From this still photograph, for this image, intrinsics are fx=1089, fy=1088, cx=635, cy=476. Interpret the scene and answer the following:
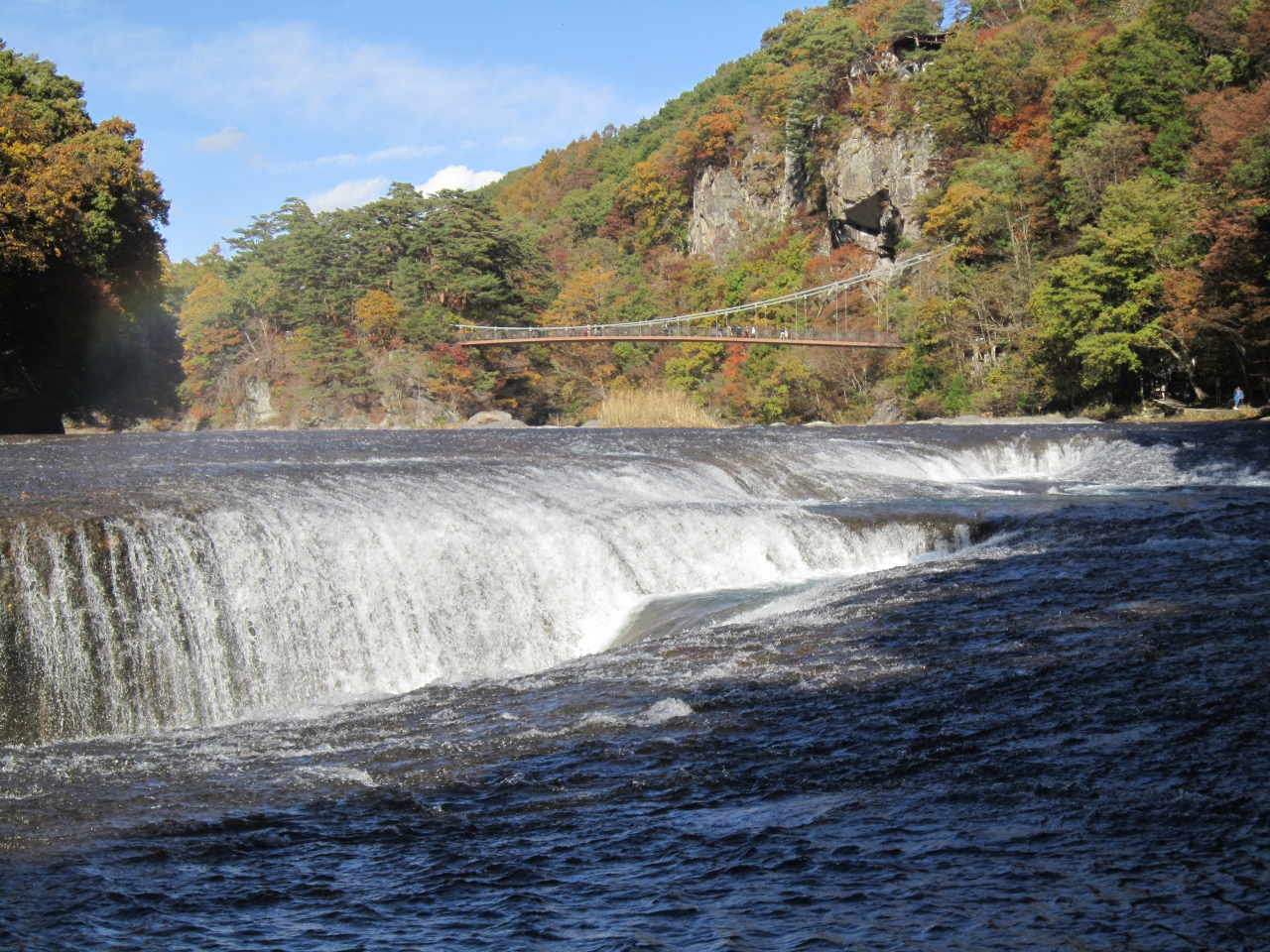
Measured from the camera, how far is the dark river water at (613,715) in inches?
185

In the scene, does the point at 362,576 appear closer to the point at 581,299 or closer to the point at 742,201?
the point at 581,299

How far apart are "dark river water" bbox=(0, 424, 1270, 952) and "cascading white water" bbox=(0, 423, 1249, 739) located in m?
0.04

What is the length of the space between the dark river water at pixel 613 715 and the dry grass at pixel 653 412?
27.2m

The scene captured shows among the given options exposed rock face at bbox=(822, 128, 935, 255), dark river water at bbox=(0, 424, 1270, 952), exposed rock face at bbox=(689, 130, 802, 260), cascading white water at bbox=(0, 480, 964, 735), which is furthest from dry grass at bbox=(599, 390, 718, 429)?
cascading white water at bbox=(0, 480, 964, 735)

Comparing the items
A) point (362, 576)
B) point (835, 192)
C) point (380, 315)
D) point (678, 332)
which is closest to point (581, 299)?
point (678, 332)

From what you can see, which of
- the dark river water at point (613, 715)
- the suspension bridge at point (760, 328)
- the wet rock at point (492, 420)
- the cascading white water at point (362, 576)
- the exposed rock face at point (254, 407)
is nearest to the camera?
the dark river water at point (613, 715)

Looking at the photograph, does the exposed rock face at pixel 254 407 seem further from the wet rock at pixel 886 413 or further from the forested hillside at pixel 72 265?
the wet rock at pixel 886 413

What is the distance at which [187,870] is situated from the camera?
528cm

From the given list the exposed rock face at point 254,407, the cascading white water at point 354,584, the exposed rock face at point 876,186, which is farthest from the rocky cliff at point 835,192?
the cascading white water at point 354,584

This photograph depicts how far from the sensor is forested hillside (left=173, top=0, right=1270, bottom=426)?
104 feet

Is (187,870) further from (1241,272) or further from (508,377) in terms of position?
(508,377)

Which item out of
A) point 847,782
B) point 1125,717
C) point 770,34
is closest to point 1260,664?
point 1125,717

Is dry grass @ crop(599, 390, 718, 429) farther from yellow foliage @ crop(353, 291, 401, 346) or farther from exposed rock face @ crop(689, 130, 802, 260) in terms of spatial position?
exposed rock face @ crop(689, 130, 802, 260)

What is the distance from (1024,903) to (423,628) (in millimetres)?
7586
